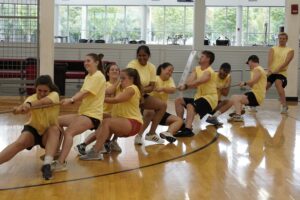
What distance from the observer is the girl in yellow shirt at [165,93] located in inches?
236

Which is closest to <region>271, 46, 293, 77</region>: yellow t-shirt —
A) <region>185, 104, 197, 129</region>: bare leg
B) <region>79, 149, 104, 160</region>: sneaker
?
<region>185, 104, 197, 129</region>: bare leg

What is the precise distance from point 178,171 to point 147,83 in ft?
4.93

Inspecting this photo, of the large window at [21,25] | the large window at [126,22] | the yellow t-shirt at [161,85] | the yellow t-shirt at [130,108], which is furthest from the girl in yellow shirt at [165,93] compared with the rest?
the large window at [126,22]

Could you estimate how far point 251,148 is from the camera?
582cm

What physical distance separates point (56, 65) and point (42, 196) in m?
7.94

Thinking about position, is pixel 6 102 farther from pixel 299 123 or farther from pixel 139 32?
pixel 139 32

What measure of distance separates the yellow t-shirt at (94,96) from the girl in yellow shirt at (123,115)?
108 millimetres

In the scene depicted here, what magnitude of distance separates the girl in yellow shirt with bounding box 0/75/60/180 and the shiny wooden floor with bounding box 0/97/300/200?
22 centimetres

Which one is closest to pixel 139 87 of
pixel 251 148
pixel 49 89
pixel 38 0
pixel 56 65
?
pixel 49 89

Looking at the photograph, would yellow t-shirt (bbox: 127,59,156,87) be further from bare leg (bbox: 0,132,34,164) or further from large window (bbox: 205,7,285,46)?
large window (bbox: 205,7,285,46)

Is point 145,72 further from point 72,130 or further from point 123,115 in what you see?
point 72,130

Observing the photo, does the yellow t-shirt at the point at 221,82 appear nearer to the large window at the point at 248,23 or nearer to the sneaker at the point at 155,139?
the sneaker at the point at 155,139

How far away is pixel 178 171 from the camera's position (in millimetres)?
4641

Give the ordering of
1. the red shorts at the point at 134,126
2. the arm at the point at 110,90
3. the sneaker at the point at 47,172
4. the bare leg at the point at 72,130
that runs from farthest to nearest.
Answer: the arm at the point at 110,90, the red shorts at the point at 134,126, the bare leg at the point at 72,130, the sneaker at the point at 47,172
